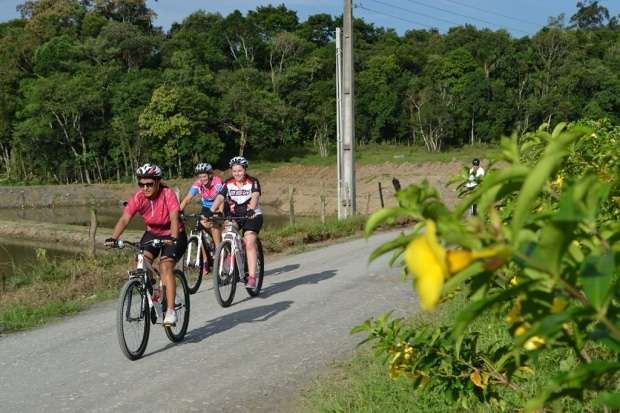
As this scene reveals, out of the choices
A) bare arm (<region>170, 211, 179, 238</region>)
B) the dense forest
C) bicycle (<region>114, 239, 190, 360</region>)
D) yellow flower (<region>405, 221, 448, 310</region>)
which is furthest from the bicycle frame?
the dense forest

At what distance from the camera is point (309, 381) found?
578cm

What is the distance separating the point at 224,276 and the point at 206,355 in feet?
7.04

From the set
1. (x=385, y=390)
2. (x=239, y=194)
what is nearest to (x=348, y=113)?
(x=239, y=194)

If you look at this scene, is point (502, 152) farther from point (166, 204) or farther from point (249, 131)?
point (249, 131)

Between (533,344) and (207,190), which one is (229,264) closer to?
(207,190)

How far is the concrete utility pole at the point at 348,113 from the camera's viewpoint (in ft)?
65.8

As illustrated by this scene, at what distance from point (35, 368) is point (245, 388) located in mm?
2205

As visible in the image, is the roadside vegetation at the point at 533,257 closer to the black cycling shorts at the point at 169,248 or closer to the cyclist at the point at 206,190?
the black cycling shorts at the point at 169,248

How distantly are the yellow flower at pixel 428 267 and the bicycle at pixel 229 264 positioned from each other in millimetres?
7608

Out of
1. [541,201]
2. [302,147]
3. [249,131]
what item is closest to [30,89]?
[249,131]

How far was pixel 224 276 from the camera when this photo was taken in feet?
28.7

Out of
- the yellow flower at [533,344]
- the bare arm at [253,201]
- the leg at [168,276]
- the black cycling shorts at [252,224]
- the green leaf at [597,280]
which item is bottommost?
the leg at [168,276]

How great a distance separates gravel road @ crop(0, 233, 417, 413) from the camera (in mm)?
5492

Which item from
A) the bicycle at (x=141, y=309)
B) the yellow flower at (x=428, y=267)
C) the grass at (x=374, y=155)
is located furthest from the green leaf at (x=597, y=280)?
the grass at (x=374, y=155)
